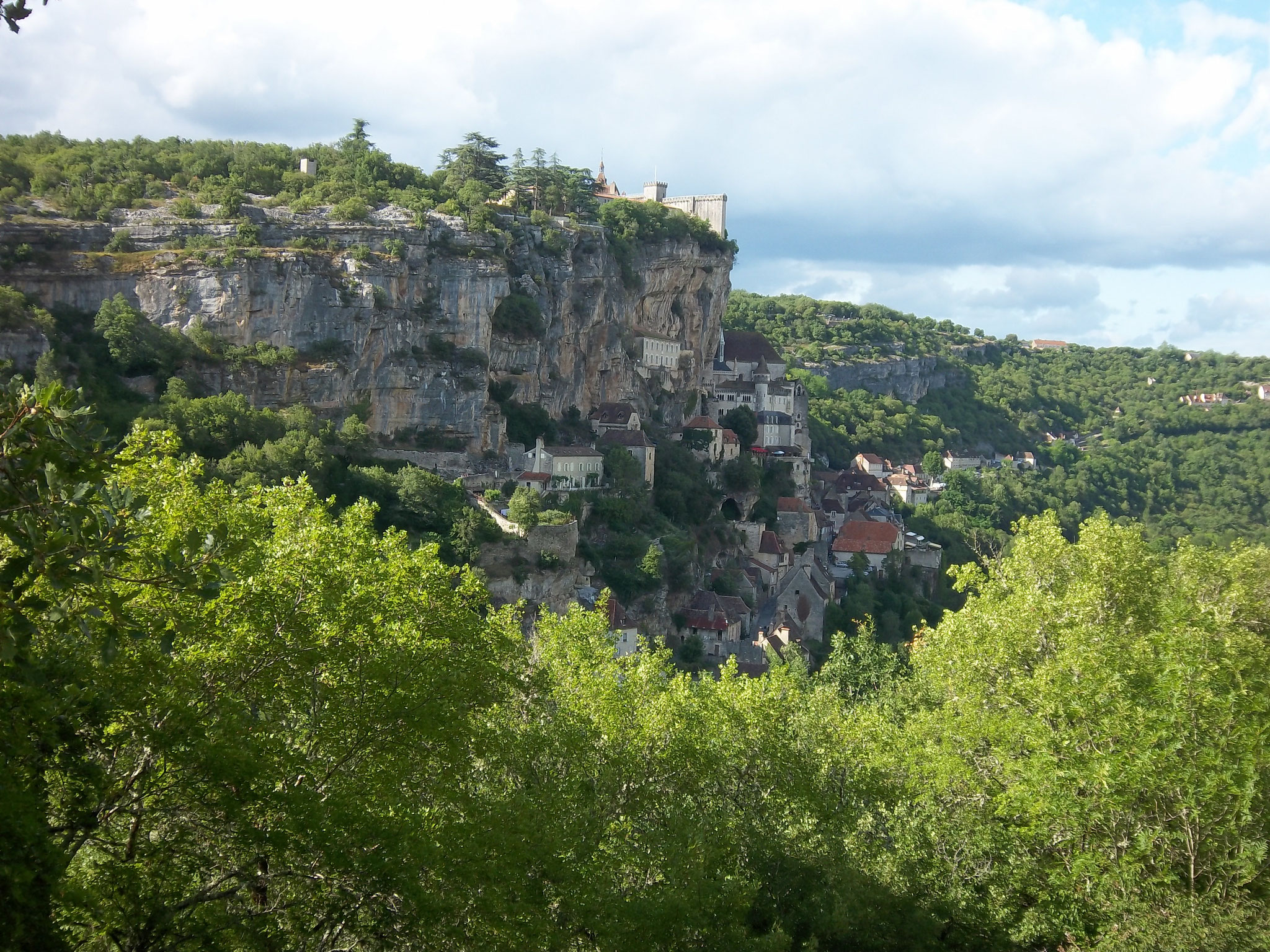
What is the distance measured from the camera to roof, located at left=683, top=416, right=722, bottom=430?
225 ft

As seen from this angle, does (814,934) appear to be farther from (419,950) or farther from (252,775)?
(252,775)

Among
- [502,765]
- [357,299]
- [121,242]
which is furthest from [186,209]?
[502,765]

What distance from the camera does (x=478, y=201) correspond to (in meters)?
57.6

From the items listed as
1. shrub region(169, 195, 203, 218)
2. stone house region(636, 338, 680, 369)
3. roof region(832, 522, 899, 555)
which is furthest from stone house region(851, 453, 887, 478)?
shrub region(169, 195, 203, 218)

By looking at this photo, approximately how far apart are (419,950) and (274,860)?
6.30ft

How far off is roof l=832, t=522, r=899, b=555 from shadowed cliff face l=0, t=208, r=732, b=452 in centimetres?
2247

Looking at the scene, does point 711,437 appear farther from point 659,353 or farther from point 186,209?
point 186,209

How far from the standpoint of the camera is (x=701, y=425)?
69.8 metres

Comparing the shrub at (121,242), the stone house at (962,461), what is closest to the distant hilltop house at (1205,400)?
the stone house at (962,461)

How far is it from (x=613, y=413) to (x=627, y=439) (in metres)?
2.97

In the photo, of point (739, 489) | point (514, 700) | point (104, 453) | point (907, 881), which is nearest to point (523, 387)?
point (739, 489)

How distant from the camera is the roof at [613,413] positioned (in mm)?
62281

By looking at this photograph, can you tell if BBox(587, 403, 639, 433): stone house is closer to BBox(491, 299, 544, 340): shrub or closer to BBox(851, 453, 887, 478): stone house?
BBox(491, 299, 544, 340): shrub

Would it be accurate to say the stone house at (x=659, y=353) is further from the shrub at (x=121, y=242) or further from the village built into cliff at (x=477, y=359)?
the shrub at (x=121, y=242)
